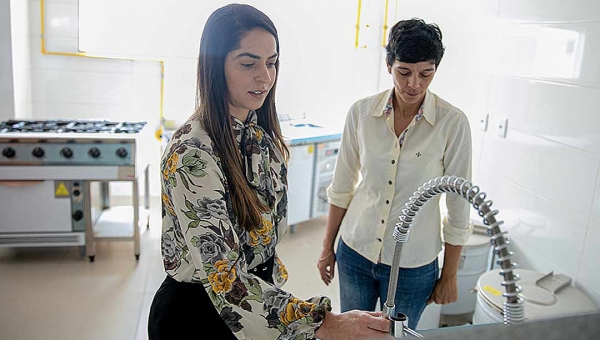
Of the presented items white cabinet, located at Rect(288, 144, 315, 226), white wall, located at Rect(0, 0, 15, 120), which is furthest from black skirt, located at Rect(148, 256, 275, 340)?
white wall, located at Rect(0, 0, 15, 120)

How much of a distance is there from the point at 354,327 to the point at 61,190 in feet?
8.13

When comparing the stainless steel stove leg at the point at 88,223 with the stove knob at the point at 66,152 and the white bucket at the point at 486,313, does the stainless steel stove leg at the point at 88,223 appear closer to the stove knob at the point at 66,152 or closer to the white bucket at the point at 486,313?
the stove knob at the point at 66,152

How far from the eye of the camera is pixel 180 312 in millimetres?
1065

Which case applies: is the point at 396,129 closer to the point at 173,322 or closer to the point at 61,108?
the point at 173,322

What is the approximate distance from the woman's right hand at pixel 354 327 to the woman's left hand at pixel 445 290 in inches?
23.4

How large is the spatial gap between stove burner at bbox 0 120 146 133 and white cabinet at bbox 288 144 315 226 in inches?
38.7

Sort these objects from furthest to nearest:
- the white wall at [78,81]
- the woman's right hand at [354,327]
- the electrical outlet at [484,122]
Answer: the white wall at [78,81] < the electrical outlet at [484,122] < the woman's right hand at [354,327]

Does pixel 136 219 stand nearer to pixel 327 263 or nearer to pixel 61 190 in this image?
pixel 61 190

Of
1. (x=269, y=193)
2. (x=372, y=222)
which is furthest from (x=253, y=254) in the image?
(x=372, y=222)

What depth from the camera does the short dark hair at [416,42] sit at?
134 centimetres

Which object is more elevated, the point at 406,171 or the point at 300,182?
the point at 406,171

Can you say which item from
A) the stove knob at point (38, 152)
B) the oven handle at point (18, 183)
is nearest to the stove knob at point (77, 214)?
the oven handle at point (18, 183)

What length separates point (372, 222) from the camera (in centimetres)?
147

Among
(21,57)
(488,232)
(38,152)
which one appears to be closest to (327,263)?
(488,232)
